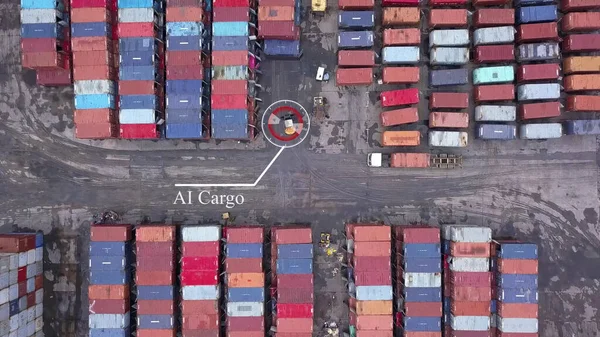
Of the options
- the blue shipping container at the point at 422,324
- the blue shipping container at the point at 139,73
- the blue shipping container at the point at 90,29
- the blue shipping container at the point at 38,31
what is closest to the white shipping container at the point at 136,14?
the blue shipping container at the point at 90,29

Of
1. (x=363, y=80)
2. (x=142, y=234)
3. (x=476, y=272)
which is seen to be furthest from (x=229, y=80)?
(x=476, y=272)

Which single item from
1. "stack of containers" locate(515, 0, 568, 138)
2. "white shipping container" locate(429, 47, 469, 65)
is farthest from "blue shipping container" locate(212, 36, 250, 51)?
"stack of containers" locate(515, 0, 568, 138)

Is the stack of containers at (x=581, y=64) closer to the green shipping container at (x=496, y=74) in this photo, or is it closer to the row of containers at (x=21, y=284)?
the green shipping container at (x=496, y=74)

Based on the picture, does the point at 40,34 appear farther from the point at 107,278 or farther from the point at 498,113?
the point at 498,113

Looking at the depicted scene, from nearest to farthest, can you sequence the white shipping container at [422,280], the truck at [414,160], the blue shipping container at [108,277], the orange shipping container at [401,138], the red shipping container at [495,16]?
the white shipping container at [422,280] → the blue shipping container at [108,277] → the red shipping container at [495,16] → the orange shipping container at [401,138] → the truck at [414,160]

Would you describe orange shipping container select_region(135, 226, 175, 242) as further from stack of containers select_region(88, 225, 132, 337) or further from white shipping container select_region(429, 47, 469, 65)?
white shipping container select_region(429, 47, 469, 65)

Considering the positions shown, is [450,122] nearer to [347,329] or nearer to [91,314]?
[347,329]
